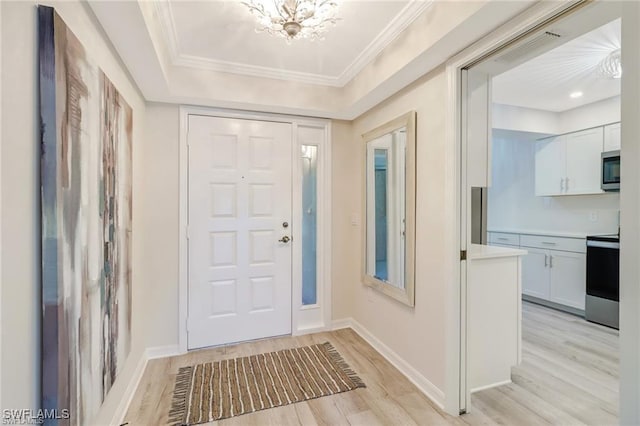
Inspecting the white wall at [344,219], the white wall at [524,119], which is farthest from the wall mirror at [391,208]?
the white wall at [524,119]

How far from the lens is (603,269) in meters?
2.89

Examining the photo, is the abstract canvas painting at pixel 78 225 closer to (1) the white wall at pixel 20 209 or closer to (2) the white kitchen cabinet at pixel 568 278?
(1) the white wall at pixel 20 209

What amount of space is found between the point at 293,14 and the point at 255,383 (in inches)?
96.2

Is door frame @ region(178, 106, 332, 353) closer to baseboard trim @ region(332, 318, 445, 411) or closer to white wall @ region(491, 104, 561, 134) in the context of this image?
baseboard trim @ region(332, 318, 445, 411)

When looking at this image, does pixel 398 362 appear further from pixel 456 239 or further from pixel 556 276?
pixel 556 276

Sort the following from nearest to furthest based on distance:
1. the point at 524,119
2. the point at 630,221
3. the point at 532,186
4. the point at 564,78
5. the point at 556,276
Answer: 1. the point at 630,221
2. the point at 564,78
3. the point at 556,276
4. the point at 524,119
5. the point at 532,186

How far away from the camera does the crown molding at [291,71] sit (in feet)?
5.82

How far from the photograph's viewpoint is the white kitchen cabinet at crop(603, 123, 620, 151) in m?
3.00

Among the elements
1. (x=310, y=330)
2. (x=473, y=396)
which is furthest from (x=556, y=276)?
(x=310, y=330)

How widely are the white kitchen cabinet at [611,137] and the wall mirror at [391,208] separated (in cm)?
239

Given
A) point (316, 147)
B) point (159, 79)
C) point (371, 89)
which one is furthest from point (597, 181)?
point (159, 79)

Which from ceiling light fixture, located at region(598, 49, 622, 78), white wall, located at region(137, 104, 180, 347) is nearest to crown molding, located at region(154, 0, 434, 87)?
white wall, located at region(137, 104, 180, 347)

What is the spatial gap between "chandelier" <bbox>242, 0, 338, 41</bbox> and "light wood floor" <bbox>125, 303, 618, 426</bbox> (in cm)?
233

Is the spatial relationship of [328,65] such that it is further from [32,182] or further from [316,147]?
[32,182]
